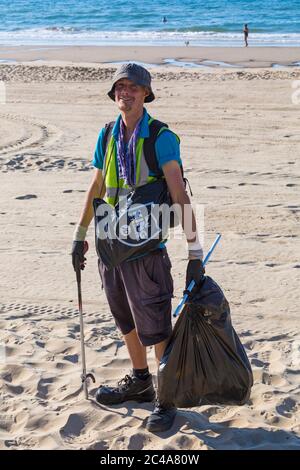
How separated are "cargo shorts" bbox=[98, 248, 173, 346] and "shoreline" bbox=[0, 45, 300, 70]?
19.1 metres

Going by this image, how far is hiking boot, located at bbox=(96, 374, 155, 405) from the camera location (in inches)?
179

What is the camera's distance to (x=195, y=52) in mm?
Result: 28172

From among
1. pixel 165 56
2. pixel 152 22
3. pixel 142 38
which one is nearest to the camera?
pixel 165 56

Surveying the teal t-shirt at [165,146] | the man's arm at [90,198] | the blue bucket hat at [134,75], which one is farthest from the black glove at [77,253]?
the blue bucket hat at [134,75]

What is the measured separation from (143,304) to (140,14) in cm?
4871

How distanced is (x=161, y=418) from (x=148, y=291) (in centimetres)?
67

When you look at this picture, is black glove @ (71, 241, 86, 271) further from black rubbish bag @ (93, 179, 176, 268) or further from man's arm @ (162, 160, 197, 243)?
man's arm @ (162, 160, 197, 243)

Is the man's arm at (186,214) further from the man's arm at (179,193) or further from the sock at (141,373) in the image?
the sock at (141,373)

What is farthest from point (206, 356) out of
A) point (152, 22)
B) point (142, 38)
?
point (152, 22)

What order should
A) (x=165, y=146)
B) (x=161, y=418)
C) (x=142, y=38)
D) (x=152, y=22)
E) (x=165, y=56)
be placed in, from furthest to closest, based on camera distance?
(x=152, y=22) < (x=142, y=38) < (x=165, y=56) < (x=161, y=418) < (x=165, y=146)

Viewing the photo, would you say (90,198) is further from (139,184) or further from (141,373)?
(141,373)

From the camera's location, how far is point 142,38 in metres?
38.2

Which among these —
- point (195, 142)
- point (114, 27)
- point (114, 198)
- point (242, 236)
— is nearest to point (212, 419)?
point (114, 198)

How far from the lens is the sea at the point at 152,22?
36344mm
